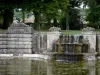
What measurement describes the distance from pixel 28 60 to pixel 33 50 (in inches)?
92.2

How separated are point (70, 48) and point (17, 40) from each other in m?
3.52

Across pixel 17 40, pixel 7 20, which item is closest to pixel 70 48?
pixel 17 40

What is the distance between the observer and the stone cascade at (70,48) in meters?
21.5

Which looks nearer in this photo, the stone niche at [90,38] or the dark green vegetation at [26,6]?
the stone niche at [90,38]

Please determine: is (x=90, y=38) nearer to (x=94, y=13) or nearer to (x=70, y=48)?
(x=70, y=48)

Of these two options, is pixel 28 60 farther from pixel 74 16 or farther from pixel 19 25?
pixel 74 16

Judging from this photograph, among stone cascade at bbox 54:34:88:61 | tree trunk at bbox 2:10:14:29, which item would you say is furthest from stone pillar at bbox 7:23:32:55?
tree trunk at bbox 2:10:14:29

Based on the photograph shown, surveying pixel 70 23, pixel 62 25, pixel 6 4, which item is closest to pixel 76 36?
pixel 6 4

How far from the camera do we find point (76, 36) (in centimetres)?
2294

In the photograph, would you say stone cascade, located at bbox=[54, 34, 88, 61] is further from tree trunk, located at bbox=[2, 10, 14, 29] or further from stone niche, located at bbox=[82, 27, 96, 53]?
tree trunk, located at bbox=[2, 10, 14, 29]

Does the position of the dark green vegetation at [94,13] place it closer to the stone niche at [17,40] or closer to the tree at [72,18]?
the tree at [72,18]

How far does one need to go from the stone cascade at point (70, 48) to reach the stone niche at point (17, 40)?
195 cm

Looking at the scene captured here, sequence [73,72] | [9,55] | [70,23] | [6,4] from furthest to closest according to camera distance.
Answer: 1. [70,23]
2. [6,4]
3. [9,55]
4. [73,72]

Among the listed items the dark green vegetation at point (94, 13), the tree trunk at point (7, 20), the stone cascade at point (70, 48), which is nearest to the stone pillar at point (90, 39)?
the stone cascade at point (70, 48)
